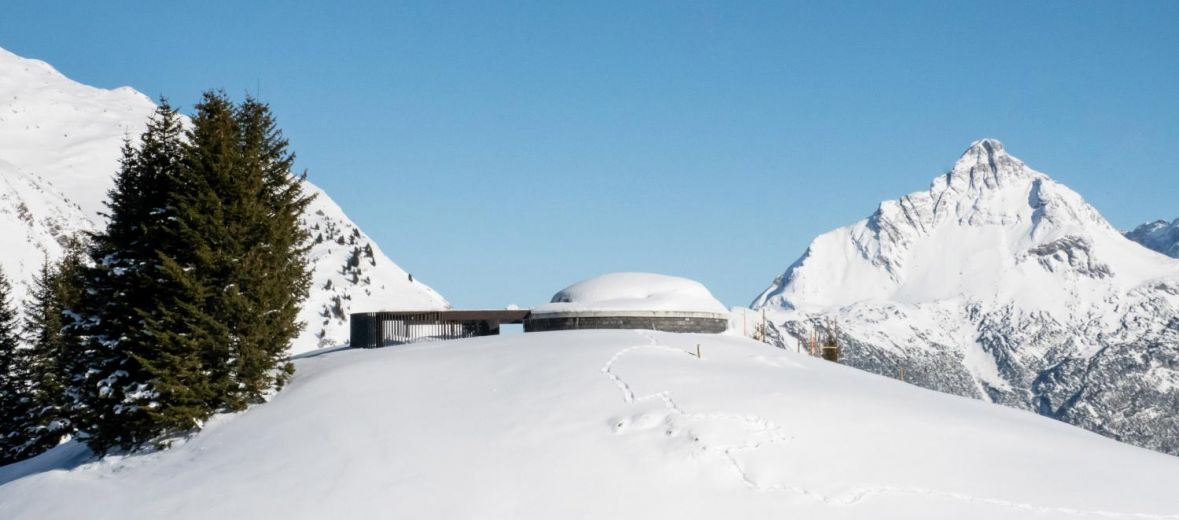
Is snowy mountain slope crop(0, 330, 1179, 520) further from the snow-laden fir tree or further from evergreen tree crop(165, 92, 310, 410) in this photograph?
the snow-laden fir tree

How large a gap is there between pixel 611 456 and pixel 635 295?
72.2 feet

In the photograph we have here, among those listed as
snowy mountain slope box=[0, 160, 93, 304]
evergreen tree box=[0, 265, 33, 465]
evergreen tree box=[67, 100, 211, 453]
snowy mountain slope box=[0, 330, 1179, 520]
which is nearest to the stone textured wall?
snowy mountain slope box=[0, 330, 1179, 520]

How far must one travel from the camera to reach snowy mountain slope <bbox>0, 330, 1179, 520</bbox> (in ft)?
67.5

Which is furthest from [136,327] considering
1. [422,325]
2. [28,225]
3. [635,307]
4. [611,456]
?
[28,225]

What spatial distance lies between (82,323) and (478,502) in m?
17.4

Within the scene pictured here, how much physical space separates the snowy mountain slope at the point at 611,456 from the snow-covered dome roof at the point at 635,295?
464 inches

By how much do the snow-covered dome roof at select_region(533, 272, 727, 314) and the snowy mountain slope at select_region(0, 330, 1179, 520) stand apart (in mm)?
11788

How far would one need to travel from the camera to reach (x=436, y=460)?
23188 millimetres

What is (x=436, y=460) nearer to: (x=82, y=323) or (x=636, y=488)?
(x=636, y=488)

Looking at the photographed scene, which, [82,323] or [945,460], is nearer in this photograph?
[945,460]

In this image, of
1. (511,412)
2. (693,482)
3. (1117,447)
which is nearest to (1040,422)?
(1117,447)

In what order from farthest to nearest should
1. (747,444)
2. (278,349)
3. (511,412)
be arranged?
(278,349) < (511,412) < (747,444)

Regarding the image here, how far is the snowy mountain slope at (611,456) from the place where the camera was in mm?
20562

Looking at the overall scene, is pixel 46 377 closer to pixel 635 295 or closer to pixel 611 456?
pixel 635 295
